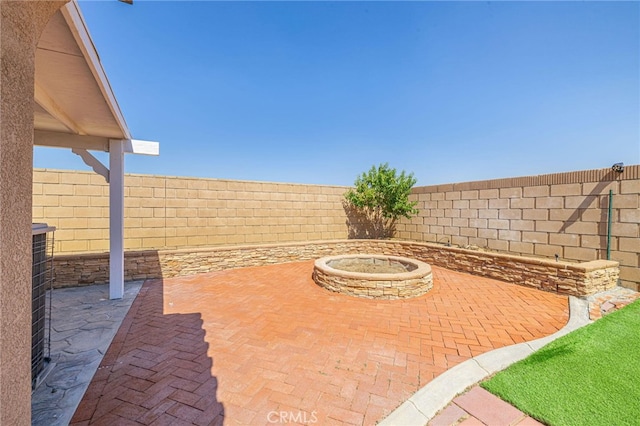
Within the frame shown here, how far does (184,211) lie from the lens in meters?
7.76

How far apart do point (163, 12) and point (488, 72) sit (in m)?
8.99

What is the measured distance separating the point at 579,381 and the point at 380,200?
814 cm

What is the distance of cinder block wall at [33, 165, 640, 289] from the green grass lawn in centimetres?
328

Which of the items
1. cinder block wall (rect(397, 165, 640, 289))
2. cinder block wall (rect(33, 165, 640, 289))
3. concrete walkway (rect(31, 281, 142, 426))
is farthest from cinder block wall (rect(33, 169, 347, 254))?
cinder block wall (rect(397, 165, 640, 289))

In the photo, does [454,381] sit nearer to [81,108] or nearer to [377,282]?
[377,282]

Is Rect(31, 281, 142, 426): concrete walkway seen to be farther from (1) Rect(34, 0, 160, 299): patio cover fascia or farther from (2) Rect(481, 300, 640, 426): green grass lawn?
(2) Rect(481, 300, 640, 426): green grass lawn

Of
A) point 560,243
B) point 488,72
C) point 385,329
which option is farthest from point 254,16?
point 560,243

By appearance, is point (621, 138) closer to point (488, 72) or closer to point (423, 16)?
point (488, 72)

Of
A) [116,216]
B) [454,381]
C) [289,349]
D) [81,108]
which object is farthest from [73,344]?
[454,381]

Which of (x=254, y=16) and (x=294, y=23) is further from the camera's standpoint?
(x=294, y=23)

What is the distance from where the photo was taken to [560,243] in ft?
20.5

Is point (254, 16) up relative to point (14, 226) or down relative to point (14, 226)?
up

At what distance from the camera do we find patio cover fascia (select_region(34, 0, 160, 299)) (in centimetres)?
244

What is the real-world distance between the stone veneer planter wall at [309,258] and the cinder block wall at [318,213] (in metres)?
0.74
